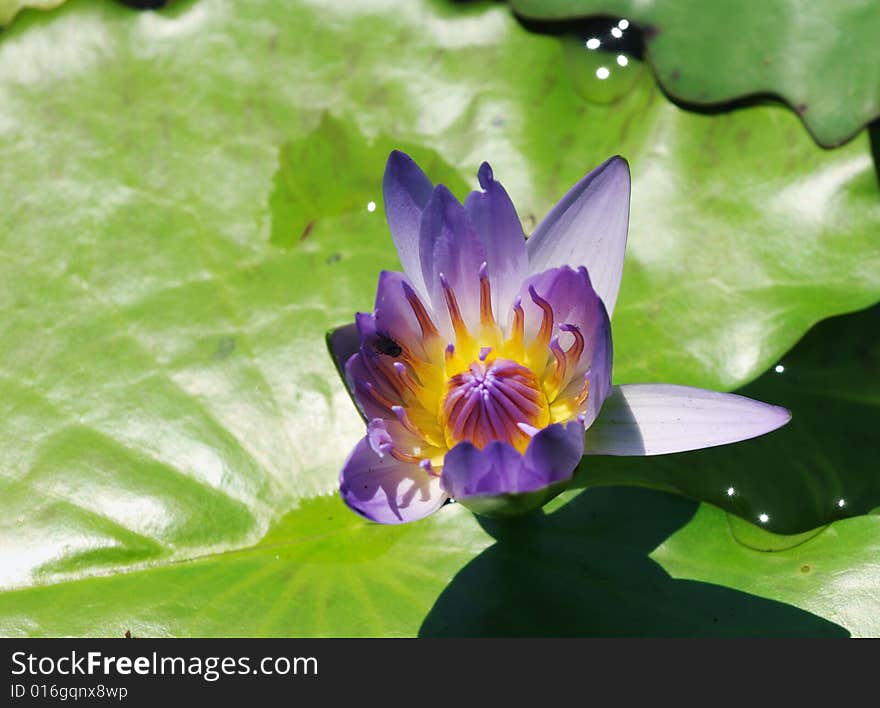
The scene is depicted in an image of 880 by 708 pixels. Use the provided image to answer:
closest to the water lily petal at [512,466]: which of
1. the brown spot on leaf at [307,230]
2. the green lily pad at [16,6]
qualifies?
the brown spot on leaf at [307,230]

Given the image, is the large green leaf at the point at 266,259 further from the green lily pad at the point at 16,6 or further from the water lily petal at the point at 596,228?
the water lily petal at the point at 596,228

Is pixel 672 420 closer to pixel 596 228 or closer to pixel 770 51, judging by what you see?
pixel 596 228

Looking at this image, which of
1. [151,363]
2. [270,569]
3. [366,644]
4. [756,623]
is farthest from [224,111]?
[756,623]

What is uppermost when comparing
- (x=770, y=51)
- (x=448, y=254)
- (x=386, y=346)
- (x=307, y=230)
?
(x=770, y=51)

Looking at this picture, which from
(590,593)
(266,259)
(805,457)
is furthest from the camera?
(266,259)

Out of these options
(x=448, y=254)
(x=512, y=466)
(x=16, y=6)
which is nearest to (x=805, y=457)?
(x=512, y=466)

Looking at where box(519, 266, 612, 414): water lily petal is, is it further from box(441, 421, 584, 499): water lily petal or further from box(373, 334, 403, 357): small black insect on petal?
box(373, 334, 403, 357): small black insect on petal

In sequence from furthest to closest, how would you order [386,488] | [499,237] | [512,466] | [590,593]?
[590,593] → [499,237] → [386,488] → [512,466]
